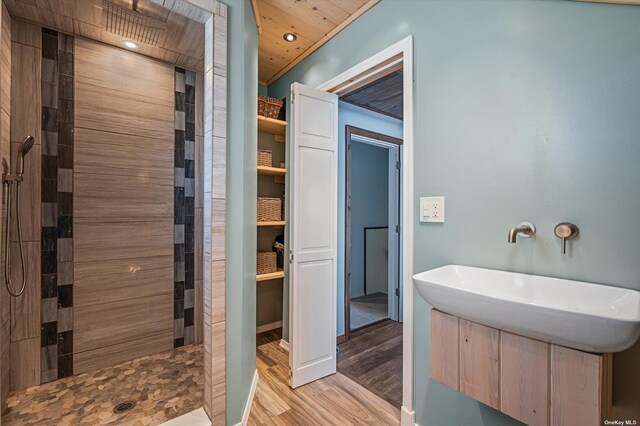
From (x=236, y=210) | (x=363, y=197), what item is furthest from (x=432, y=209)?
(x=363, y=197)

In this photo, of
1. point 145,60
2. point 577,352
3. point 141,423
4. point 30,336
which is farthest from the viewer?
point 145,60

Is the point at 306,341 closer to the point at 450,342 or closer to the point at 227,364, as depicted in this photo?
the point at 227,364

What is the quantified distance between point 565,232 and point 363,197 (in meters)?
3.24

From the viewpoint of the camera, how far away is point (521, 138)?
46.0 inches

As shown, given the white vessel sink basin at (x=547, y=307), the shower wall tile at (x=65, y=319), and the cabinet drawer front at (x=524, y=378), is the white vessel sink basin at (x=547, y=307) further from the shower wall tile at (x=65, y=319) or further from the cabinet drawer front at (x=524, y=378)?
the shower wall tile at (x=65, y=319)

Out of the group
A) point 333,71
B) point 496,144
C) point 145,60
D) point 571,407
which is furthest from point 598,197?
point 145,60

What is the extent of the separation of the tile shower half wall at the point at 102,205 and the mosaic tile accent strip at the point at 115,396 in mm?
119


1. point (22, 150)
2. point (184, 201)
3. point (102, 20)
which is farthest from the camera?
point (184, 201)

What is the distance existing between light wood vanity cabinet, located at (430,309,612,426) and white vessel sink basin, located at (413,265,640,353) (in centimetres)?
6

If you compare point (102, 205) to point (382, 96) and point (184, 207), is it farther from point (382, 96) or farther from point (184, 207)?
point (382, 96)

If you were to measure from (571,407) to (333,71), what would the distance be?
86.6 inches

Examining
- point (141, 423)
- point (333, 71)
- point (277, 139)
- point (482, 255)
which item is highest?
point (333, 71)

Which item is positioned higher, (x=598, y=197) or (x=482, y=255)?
(x=598, y=197)

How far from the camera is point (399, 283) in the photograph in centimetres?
326
